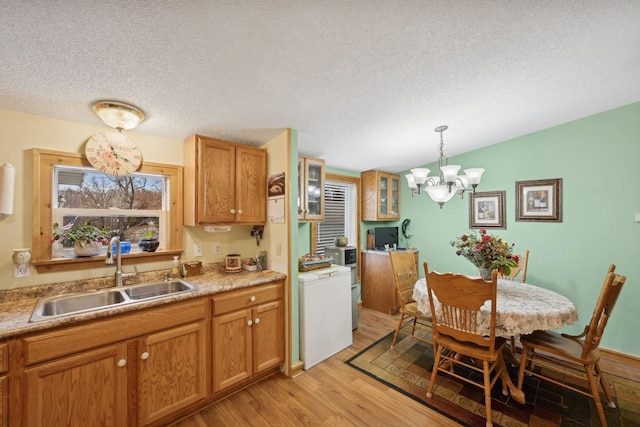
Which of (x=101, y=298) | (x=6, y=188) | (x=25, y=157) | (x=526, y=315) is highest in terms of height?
(x=25, y=157)

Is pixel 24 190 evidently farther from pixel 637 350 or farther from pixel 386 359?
pixel 637 350

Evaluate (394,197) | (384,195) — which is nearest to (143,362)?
(384,195)

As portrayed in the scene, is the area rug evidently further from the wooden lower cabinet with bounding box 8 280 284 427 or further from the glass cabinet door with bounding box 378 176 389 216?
the glass cabinet door with bounding box 378 176 389 216

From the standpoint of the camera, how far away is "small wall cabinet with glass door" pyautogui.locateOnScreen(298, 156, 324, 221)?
282 centimetres

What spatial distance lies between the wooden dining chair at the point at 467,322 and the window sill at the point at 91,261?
2.24 meters

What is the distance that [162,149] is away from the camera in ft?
7.48

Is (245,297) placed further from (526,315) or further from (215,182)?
(526,315)

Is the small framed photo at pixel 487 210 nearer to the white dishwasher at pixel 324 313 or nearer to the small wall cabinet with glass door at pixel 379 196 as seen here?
the small wall cabinet with glass door at pixel 379 196

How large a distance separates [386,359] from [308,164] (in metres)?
2.21

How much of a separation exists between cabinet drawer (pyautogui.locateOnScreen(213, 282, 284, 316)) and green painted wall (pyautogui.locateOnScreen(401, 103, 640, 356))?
9.13ft

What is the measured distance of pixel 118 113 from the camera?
67.8 inches

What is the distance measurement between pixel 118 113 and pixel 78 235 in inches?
37.8

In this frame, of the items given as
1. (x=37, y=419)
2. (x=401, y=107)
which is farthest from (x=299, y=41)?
(x=37, y=419)

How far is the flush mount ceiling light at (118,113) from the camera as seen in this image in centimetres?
168
